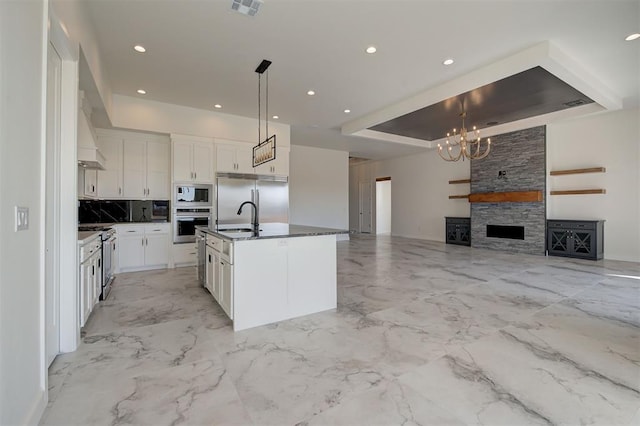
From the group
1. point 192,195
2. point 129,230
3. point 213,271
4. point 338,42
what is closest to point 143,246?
point 129,230

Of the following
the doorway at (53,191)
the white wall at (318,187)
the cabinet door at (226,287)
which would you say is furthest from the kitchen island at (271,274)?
the white wall at (318,187)

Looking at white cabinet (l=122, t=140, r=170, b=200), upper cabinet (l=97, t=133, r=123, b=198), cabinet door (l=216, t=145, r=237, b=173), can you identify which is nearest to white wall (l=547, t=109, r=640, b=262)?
cabinet door (l=216, t=145, r=237, b=173)

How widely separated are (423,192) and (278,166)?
5.64 m

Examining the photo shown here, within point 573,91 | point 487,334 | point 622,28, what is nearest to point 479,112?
point 573,91

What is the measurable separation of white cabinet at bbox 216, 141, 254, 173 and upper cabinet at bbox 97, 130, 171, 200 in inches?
37.0

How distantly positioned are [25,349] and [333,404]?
1.56 meters

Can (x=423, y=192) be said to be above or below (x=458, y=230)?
above

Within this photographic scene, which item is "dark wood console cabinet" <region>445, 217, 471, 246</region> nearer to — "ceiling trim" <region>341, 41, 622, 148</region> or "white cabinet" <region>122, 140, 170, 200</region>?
"ceiling trim" <region>341, 41, 622, 148</region>

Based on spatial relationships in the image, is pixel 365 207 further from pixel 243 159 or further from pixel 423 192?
pixel 243 159

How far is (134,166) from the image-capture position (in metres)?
5.33

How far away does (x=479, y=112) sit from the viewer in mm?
6035

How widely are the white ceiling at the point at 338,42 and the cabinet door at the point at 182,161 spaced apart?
0.79 meters

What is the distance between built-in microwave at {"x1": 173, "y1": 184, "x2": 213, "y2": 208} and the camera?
535 centimetres

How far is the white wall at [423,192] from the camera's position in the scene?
897 centimetres
